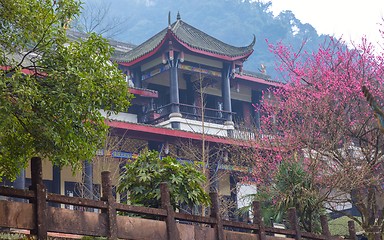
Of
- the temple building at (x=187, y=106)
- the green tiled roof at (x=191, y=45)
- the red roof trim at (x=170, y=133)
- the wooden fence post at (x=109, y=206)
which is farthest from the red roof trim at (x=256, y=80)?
the wooden fence post at (x=109, y=206)

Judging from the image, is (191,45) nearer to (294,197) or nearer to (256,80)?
(256,80)

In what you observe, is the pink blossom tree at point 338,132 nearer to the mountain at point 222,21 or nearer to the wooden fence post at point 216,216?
the wooden fence post at point 216,216

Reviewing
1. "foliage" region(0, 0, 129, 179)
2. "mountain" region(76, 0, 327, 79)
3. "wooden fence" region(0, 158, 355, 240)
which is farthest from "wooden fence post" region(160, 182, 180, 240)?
"mountain" region(76, 0, 327, 79)

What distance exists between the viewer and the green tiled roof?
92.9ft

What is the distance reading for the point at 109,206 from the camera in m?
10.7

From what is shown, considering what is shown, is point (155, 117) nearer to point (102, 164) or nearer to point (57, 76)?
point (102, 164)

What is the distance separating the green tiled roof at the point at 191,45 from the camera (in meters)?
28.3

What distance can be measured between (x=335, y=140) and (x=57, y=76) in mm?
11520

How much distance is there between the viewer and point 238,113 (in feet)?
107

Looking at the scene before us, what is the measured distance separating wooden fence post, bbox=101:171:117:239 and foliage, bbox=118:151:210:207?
1765 mm

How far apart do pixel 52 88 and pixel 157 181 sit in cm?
375

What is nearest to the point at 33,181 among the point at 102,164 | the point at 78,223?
the point at 78,223

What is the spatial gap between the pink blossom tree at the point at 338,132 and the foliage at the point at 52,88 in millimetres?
8233

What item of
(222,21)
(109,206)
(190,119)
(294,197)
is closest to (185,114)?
(190,119)
